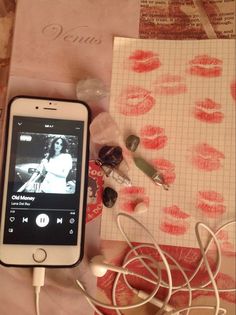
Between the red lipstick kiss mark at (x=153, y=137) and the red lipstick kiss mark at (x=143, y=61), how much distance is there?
0.09m

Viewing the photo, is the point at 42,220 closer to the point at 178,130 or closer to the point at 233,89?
the point at 178,130

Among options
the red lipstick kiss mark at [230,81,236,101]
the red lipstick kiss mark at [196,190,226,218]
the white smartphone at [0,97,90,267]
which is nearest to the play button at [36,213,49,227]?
the white smartphone at [0,97,90,267]

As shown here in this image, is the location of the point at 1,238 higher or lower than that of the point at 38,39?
lower

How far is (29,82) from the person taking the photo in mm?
567

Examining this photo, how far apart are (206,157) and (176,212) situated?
9cm

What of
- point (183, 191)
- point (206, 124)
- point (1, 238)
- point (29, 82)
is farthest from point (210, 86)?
point (1, 238)

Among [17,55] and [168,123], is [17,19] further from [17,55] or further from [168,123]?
[168,123]

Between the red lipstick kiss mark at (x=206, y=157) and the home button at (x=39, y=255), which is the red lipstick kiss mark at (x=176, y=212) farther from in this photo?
the home button at (x=39, y=255)

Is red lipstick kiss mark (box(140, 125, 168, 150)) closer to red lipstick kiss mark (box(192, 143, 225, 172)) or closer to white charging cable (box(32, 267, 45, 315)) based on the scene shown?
red lipstick kiss mark (box(192, 143, 225, 172))

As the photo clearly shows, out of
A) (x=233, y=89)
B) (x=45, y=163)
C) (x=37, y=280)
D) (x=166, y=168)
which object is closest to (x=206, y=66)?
(x=233, y=89)

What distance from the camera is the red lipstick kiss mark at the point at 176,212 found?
0.54 meters

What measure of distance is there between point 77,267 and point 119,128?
21 cm

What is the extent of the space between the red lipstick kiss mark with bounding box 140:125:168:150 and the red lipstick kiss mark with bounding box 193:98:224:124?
6 cm

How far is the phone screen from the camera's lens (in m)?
0.52
